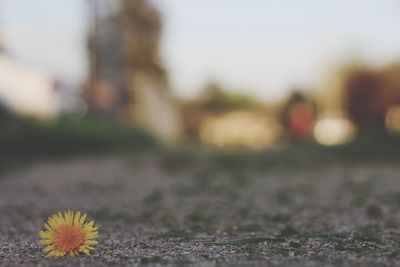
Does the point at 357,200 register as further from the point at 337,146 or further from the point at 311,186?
the point at 337,146

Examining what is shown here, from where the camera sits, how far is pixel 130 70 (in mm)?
18297

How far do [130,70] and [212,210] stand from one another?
15.1 metres

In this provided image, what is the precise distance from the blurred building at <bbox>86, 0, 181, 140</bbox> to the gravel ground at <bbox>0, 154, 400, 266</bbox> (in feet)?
13.3

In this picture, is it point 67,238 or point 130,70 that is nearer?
point 67,238

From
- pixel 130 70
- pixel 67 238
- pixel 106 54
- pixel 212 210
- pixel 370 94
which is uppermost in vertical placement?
pixel 130 70

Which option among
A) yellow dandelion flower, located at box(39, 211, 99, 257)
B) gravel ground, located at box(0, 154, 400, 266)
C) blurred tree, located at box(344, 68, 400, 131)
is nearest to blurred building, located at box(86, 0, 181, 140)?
gravel ground, located at box(0, 154, 400, 266)

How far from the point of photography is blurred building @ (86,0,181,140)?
34.5 ft

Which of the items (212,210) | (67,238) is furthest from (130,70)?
(67,238)

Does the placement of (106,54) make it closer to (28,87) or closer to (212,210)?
(28,87)

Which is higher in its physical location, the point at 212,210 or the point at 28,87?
the point at 28,87

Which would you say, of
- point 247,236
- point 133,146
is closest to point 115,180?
point 247,236

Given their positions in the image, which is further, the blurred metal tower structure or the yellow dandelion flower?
the blurred metal tower structure

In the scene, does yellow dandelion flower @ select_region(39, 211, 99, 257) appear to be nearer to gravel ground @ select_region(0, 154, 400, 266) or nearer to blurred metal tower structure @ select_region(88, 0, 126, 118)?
gravel ground @ select_region(0, 154, 400, 266)

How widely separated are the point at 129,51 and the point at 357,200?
56.3ft
